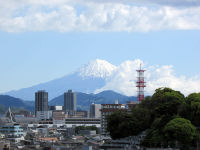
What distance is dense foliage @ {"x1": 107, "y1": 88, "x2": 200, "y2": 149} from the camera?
2778 inches

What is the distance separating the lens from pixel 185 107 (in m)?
78.1

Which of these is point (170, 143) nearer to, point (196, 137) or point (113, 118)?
point (196, 137)

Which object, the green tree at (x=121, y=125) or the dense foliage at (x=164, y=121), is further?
the green tree at (x=121, y=125)

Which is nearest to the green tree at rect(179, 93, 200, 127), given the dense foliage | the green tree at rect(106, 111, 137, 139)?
the dense foliage

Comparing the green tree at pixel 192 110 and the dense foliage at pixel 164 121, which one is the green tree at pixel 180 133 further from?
the green tree at pixel 192 110

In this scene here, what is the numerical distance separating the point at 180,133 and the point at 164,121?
6.33 meters

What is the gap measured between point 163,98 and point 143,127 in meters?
5.89

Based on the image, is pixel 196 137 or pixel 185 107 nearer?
pixel 196 137

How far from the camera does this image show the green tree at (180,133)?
70062 millimetres

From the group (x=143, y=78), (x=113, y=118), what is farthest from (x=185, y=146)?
(x=143, y=78)

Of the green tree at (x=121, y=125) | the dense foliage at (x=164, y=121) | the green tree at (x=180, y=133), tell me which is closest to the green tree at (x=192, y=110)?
the dense foliage at (x=164, y=121)

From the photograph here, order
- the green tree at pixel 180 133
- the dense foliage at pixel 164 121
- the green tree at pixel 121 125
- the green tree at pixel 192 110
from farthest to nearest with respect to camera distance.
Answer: the green tree at pixel 121 125 → the green tree at pixel 192 110 → the dense foliage at pixel 164 121 → the green tree at pixel 180 133

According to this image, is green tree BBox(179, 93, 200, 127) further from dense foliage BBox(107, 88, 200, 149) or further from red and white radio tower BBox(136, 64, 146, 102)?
red and white radio tower BBox(136, 64, 146, 102)

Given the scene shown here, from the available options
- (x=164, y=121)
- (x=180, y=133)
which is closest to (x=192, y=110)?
(x=164, y=121)
